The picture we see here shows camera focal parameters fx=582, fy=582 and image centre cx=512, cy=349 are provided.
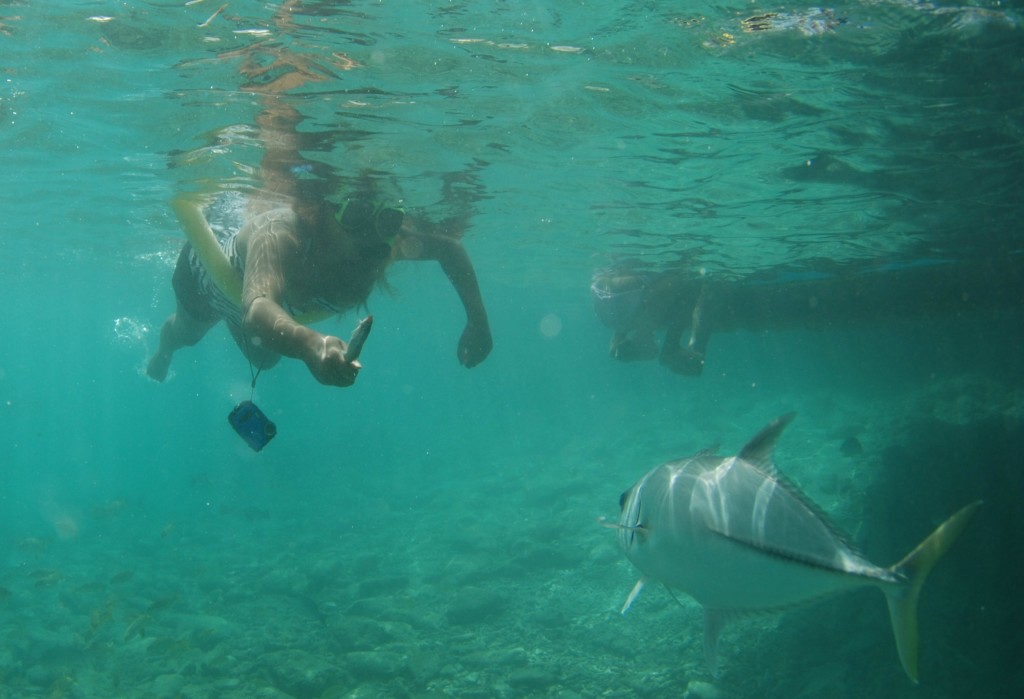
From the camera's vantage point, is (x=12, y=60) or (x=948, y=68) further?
(x=12, y=60)

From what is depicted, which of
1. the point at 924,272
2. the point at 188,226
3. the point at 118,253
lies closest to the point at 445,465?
the point at 118,253

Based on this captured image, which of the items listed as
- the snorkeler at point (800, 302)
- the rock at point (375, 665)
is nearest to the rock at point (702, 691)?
the rock at point (375, 665)

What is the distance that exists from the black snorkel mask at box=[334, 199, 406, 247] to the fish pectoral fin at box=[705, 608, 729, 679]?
4.28 metres

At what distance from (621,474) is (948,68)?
1882 centimetres

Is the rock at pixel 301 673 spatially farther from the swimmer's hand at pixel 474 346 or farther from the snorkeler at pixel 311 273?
the swimmer's hand at pixel 474 346

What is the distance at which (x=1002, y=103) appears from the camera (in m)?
8.96

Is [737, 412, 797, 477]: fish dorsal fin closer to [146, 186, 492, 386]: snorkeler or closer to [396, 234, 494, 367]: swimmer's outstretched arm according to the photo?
[146, 186, 492, 386]: snorkeler

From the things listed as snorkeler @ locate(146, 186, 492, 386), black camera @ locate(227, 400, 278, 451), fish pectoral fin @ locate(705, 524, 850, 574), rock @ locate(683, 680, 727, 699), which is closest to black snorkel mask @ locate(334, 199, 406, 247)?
snorkeler @ locate(146, 186, 492, 386)

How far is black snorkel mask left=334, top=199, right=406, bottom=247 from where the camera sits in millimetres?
5637

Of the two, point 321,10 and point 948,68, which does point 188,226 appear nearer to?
point 321,10

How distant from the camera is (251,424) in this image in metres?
3.54

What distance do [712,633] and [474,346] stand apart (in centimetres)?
300

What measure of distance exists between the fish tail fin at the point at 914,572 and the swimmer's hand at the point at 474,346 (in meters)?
3.43

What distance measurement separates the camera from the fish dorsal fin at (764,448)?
10.3 feet
